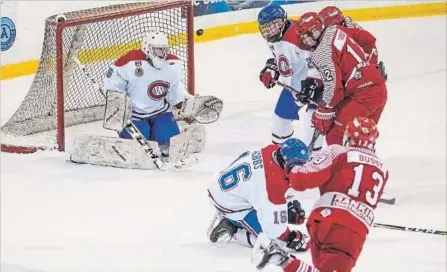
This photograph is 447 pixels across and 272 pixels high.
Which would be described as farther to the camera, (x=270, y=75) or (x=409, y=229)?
(x=270, y=75)

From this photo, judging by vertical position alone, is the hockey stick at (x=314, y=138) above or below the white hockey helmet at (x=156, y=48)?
below

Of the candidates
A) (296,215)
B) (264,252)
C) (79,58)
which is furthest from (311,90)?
(264,252)

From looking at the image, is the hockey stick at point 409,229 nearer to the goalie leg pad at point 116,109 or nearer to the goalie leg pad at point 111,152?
the goalie leg pad at point 111,152

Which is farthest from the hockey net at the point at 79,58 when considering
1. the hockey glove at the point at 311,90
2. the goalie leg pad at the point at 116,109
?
the hockey glove at the point at 311,90

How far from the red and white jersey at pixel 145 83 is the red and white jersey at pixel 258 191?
3.94 feet

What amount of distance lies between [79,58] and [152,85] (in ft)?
2.15

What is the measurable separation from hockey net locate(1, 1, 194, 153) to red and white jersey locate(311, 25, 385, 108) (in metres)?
1.43

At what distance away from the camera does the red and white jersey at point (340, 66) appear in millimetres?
3949

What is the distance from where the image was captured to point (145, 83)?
4.73 metres

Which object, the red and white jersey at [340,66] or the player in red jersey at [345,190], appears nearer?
the player in red jersey at [345,190]

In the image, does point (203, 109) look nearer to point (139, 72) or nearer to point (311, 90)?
point (139, 72)

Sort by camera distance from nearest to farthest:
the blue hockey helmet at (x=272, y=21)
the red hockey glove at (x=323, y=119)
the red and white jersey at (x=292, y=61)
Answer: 1. the red hockey glove at (x=323, y=119)
2. the blue hockey helmet at (x=272, y=21)
3. the red and white jersey at (x=292, y=61)

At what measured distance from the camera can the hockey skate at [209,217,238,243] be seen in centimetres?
373

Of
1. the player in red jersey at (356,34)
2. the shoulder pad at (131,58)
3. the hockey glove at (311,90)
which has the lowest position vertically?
the hockey glove at (311,90)
